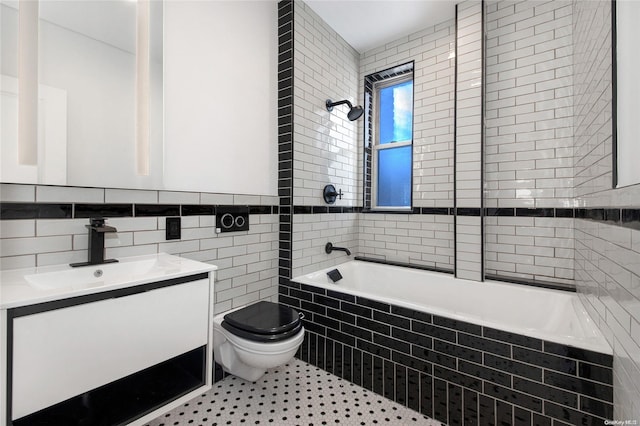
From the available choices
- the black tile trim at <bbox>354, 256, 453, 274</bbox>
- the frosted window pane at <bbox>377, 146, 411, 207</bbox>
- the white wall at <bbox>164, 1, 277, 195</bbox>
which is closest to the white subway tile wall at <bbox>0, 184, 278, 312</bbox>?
the white wall at <bbox>164, 1, 277, 195</bbox>

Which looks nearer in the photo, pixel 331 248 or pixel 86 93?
pixel 86 93

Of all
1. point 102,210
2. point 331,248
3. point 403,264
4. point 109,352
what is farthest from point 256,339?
point 403,264

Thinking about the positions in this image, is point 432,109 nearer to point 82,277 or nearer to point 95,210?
point 95,210

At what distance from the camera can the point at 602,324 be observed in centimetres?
132

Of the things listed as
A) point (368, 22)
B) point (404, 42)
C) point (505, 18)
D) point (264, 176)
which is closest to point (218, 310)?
point (264, 176)

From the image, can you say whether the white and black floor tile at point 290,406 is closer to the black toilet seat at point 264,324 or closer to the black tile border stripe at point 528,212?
the black toilet seat at point 264,324

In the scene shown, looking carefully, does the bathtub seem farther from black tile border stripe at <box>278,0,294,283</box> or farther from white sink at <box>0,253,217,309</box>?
white sink at <box>0,253,217,309</box>

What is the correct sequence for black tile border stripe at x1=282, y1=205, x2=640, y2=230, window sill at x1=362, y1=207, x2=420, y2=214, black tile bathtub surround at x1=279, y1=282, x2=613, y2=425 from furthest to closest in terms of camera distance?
window sill at x1=362, y1=207, x2=420, y2=214, black tile bathtub surround at x1=279, y1=282, x2=613, y2=425, black tile border stripe at x1=282, y1=205, x2=640, y2=230

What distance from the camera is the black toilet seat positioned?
4.98 feet

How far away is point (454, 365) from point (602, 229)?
0.98m

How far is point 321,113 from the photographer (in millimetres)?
2557

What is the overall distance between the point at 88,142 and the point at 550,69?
3.11 meters

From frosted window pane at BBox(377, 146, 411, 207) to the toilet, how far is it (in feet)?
5.81

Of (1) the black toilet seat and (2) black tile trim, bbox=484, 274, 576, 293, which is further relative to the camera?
(2) black tile trim, bbox=484, 274, 576, 293
